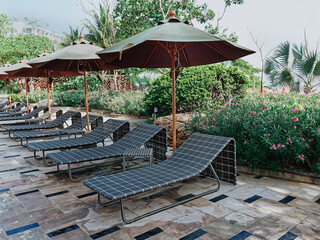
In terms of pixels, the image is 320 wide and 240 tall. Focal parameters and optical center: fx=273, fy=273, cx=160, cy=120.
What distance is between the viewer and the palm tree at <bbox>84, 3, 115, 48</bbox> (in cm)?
1592

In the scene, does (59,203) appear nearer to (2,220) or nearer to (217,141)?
(2,220)

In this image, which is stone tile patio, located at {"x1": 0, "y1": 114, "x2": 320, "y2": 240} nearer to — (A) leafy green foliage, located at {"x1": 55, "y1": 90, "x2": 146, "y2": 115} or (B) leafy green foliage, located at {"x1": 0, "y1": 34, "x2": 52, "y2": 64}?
(A) leafy green foliage, located at {"x1": 55, "y1": 90, "x2": 146, "y2": 115}

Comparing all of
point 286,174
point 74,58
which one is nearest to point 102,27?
point 74,58

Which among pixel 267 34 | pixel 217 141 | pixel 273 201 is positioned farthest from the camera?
pixel 267 34

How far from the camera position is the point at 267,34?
13719 millimetres

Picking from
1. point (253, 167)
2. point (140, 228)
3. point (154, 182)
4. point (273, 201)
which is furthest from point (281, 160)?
point (140, 228)

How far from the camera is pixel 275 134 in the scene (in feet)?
12.7

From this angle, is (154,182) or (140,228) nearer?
(140,228)

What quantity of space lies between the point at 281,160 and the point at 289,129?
1.57ft

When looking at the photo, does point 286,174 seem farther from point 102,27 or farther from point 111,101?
point 102,27

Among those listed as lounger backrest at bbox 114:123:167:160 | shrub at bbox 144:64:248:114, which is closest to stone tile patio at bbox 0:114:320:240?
lounger backrest at bbox 114:123:167:160

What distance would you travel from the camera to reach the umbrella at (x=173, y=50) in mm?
3393

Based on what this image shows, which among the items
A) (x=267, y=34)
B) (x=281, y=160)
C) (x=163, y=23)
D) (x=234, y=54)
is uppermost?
(x=267, y=34)

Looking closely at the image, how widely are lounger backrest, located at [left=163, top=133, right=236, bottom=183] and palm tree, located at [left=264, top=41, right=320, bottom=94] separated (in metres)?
12.1
